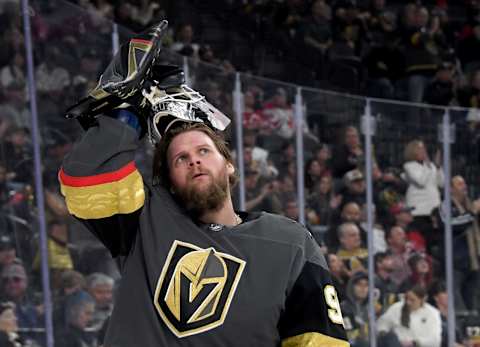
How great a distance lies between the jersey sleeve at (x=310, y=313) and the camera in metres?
2.80

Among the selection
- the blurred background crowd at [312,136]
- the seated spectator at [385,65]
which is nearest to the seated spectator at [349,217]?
the blurred background crowd at [312,136]

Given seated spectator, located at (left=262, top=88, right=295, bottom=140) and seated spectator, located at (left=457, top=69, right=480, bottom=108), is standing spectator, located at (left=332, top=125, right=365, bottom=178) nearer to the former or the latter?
seated spectator, located at (left=262, top=88, right=295, bottom=140)

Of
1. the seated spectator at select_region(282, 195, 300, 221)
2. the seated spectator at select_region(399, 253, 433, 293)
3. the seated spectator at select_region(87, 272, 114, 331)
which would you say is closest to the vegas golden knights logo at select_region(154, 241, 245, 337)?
the seated spectator at select_region(87, 272, 114, 331)

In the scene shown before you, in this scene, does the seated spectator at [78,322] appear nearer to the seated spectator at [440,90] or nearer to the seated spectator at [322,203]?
the seated spectator at [322,203]

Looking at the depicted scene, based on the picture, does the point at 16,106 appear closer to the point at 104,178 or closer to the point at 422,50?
the point at 104,178

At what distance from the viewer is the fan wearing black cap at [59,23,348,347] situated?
275 centimetres

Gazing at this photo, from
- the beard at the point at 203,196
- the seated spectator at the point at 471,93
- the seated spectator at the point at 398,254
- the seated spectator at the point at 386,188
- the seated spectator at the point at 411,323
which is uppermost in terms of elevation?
the beard at the point at 203,196

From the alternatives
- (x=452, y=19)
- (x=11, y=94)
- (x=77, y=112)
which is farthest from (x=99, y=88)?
(x=452, y=19)

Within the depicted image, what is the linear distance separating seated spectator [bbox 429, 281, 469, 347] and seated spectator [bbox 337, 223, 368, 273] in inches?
17.5

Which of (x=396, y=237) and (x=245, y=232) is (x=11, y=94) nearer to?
(x=245, y=232)

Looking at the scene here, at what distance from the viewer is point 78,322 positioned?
4754 millimetres

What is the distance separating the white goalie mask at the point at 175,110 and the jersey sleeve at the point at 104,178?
0.62 ft

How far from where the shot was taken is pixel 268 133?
602 centimetres

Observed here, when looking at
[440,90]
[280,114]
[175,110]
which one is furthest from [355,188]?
[175,110]
